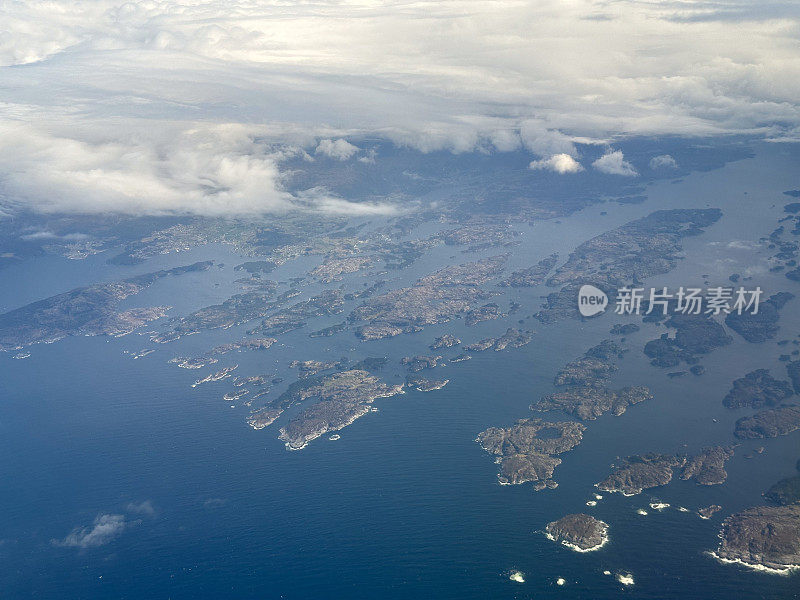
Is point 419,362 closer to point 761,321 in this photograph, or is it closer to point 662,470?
point 662,470

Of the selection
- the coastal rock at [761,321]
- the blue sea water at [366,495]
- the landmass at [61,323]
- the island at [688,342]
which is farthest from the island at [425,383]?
the landmass at [61,323]

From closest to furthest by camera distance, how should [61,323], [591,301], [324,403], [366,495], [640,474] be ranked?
[640,474] < [366,495] < [324,403] < [591,301] < [61,323]

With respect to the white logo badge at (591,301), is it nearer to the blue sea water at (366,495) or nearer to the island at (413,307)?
the blue sea water at (366,495)

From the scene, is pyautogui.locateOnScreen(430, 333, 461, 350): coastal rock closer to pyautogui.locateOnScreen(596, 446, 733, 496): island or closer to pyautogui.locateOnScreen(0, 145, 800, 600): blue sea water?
pyautogui.locateOnScreen(0, 145, 800, 600): blue sea water

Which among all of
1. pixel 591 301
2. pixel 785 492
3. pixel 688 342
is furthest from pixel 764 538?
pixel 591 301

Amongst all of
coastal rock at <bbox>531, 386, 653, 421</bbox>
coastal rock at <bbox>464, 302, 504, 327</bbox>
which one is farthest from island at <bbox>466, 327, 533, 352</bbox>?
coastal rock at <bbox>531, 386, 653, 421</bbox>

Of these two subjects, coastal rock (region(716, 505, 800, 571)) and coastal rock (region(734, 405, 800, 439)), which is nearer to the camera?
coastal rock (region(716, 505, 800, 571))

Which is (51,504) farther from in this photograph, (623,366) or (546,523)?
(623,366)
